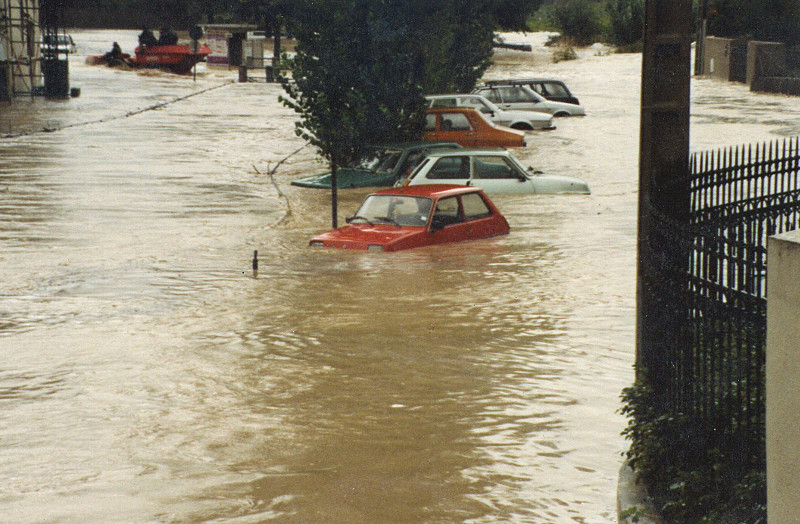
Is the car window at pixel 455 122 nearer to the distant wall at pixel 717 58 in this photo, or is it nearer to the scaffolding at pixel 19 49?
the scaffolding at pixel 19 49

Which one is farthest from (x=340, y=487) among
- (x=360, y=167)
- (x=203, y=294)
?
(x=360, y=167)

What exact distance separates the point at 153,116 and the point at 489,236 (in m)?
26.0

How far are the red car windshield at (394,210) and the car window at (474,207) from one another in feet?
2.40

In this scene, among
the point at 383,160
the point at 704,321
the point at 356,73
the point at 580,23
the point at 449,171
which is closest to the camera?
the point at 704,321

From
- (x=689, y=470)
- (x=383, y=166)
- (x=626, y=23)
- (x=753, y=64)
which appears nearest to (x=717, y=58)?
(x=753, y=64)

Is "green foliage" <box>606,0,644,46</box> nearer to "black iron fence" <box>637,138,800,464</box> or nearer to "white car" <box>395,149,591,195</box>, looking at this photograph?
"white car" <box>395,149,591,195</box>

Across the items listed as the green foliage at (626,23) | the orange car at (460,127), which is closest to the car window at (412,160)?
the orange car at (460,127)

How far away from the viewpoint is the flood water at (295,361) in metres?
7.81

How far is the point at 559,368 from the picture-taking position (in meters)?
11.0

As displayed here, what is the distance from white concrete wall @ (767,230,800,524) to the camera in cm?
504

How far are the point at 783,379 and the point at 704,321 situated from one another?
1322 millimetres

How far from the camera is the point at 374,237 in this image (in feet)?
51.8

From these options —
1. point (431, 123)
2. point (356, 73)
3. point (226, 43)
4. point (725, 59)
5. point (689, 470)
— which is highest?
point (226, 43)

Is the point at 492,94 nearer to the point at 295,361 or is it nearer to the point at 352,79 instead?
the point at 352,79
